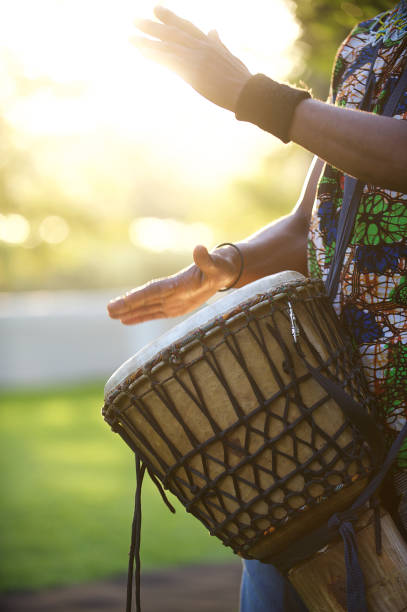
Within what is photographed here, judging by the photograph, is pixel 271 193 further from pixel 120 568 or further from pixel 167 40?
pixel 167 40

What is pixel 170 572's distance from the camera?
348cm

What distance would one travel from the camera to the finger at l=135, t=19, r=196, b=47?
1238mm

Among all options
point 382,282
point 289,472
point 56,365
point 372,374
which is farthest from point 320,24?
point 56,365

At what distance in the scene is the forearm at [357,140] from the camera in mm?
1161

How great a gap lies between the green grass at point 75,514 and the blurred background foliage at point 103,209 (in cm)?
359

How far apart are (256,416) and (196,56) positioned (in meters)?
0.66

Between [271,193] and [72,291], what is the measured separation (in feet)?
23.3

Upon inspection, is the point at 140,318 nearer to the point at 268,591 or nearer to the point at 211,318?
the point at 211,318

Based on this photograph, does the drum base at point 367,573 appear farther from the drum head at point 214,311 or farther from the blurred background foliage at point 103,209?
the blurred background foliage at point 103,209

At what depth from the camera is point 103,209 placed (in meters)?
12.6

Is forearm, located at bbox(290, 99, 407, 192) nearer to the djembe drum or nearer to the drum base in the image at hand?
the djembe drum

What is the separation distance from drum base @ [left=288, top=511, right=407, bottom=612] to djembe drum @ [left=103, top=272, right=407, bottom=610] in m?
0.06

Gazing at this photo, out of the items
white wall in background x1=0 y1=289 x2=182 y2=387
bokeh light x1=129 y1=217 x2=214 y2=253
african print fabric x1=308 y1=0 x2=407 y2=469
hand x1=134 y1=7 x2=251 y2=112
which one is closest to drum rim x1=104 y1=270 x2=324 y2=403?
african print fabric x1=308 y1=0 x2=407 y2=469

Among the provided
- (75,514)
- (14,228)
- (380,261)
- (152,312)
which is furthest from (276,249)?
(14,228)
